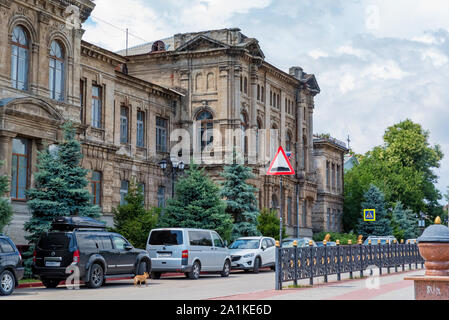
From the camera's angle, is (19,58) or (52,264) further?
(19,58)

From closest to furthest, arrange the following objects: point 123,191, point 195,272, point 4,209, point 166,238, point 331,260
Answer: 1. point 4,209
2. point 331,260
3. point 166,238
4. point 195,272
5. point 123,191

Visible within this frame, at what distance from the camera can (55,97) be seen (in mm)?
32469

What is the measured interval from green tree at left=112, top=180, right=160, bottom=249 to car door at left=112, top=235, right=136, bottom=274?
785 cm

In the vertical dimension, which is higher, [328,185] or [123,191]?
[328,185]

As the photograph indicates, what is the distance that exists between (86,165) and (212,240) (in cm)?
1296

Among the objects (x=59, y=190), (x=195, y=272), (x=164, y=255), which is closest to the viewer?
(x=164, y=255)

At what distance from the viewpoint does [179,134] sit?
165 feet

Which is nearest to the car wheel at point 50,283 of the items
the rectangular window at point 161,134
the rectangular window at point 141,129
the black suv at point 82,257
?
the black suv at point 82,257

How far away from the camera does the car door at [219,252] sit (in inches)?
1123

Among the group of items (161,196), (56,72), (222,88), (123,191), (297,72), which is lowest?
(161,196)

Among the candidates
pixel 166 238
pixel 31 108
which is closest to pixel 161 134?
pixel 31 108

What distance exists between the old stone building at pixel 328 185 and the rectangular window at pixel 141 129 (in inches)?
1161

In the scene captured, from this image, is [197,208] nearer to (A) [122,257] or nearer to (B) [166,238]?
(B) [166,238]

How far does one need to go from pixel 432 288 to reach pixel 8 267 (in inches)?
474
